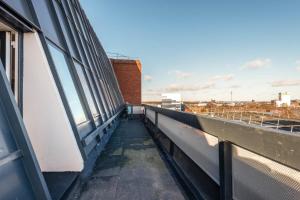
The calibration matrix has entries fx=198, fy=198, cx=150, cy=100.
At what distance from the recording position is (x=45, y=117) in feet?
9.02

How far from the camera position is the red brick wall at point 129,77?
21.3 metres

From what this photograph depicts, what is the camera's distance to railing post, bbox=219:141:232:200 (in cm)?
185

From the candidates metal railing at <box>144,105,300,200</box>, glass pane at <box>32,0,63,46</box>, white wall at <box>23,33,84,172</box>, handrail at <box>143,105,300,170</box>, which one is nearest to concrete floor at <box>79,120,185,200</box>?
white wall at <box>23,33,84,172</box>

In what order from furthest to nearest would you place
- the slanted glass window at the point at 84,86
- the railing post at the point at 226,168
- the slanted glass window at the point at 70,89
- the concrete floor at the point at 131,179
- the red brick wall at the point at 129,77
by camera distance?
the red brick wall at the point at 129,77, the slanted glass window at the point at 84,86, the slanted glass window at the point at 70,89, the concrete floor at the point at 131,179, the railing post at the point at 226,168

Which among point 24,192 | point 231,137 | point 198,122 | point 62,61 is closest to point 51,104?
point 62,61

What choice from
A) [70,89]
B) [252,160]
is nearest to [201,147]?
[252,160]

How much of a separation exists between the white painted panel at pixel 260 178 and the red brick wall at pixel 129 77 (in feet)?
65.1

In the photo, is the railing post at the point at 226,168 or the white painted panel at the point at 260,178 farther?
the railing post at the point at 226,168

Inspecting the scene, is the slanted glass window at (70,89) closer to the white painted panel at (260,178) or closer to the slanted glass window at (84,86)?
the slanted glass window at (84,86)

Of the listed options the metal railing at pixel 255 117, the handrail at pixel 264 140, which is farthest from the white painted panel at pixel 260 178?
the metal railing at pixel 255 117

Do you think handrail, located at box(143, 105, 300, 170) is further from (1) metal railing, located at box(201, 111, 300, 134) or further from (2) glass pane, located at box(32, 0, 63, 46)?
(1) metal railing, located at box(201, 111, 300, 134)

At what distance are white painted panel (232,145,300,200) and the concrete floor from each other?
127 cm

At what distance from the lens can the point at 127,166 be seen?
4129 mm

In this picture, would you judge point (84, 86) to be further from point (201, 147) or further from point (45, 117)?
point (201, 147)
